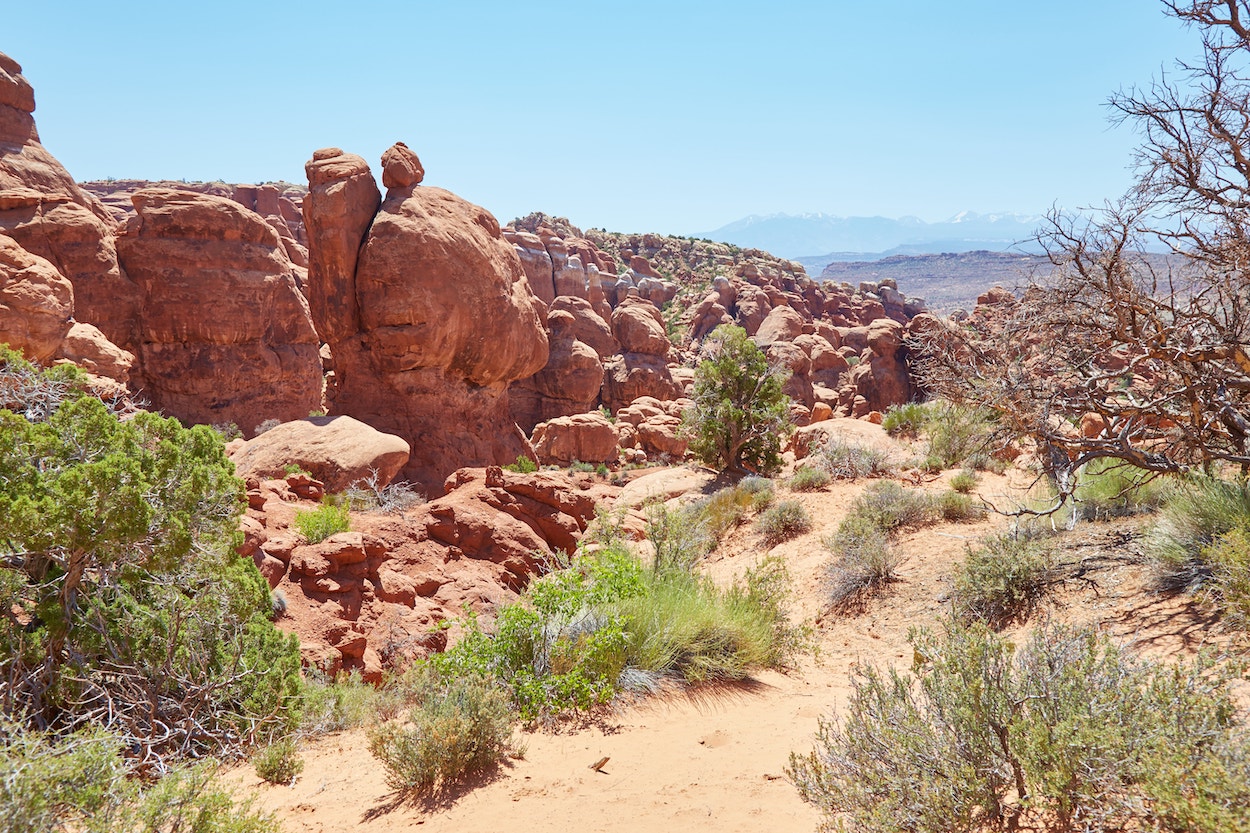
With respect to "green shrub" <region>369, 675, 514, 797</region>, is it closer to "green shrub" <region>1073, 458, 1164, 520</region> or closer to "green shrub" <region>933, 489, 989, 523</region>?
"green shrub" <region>1073, 458, 1164, 520</region>

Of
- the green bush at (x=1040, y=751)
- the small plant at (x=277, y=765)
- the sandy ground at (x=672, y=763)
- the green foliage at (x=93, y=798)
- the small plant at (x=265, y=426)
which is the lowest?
the small plant at (x=265, y=426)

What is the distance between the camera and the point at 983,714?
3045 mm

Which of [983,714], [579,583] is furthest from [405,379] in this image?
[983,714]

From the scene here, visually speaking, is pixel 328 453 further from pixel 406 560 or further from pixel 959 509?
pixel 959 509

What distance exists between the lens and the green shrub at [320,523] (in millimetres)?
8578

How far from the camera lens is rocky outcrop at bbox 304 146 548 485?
19.2 m

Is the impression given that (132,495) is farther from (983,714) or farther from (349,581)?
(983,714)

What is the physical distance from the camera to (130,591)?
4.98 metres

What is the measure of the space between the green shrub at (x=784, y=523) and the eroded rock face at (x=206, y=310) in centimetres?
1520

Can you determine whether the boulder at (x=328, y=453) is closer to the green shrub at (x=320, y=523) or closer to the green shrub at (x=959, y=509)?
the green shrub at (x=320, y=523)

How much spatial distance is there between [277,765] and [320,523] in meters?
4.80

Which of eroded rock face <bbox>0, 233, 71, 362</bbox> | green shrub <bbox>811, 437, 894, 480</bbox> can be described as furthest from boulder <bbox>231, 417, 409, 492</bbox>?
green shrub <bbox>811, 437, 894, 480</bbox>

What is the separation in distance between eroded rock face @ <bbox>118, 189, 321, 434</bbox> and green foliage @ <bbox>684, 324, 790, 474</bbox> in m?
12.4

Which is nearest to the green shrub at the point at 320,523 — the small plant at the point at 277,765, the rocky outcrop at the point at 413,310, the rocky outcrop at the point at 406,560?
the rocky outcrop at the point at 406,560
